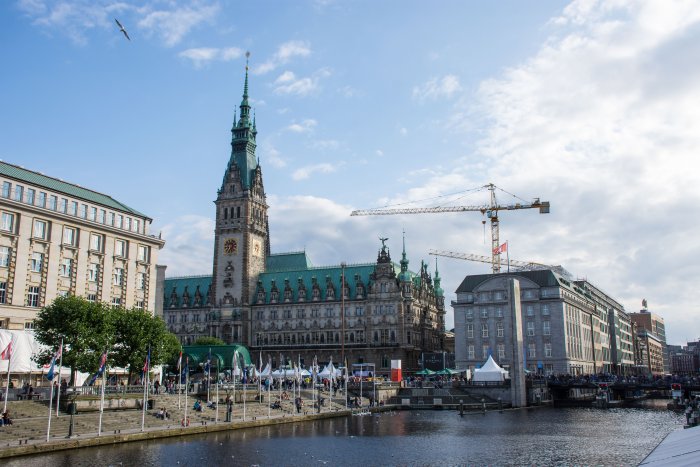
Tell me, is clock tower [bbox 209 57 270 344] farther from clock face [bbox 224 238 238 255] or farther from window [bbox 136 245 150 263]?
window [bbox 136 245 150 263]

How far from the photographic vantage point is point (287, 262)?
196m

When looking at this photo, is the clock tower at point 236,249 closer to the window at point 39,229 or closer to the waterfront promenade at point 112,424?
the window at point 39,229

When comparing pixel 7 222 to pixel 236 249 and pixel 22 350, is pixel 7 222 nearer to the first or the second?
pixel 22 350

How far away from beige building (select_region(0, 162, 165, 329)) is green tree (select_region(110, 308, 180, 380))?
1115 centimetres

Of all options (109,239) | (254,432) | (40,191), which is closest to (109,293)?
(109,239)

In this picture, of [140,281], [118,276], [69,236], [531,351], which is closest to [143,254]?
[140,281]

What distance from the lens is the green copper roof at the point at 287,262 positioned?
193375mm

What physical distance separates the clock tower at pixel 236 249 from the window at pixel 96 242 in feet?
264

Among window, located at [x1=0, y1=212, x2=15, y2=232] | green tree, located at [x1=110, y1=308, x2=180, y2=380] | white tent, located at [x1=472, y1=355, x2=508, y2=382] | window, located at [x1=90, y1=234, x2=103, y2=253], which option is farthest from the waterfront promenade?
white tent, located at [x1=472, y1=355, x2=508, y2=382]

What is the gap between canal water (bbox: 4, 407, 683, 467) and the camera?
4950cm

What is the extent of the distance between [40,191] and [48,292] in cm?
1358

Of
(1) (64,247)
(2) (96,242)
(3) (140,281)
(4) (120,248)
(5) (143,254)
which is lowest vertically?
(3) (140,281)

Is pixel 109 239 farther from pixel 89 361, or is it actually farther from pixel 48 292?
pixel 89 361

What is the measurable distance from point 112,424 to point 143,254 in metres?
46.4
